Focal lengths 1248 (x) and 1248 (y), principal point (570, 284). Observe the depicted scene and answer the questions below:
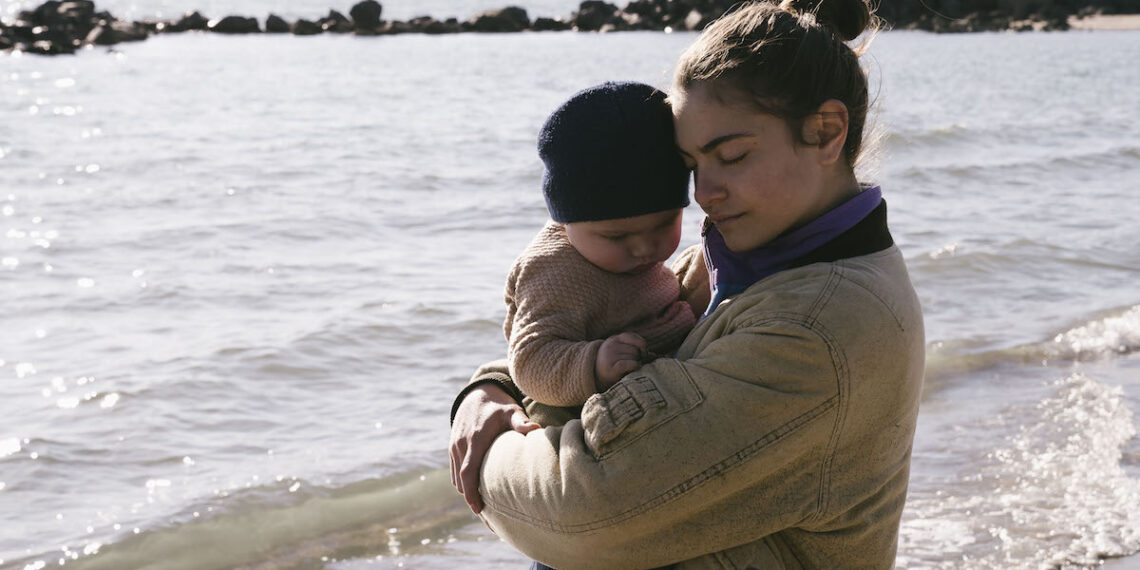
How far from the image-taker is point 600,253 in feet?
7.29

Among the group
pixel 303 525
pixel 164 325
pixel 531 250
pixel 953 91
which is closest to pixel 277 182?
pixel 164 325

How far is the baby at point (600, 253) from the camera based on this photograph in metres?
2.11

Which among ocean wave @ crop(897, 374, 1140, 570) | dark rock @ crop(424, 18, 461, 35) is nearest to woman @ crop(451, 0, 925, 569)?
ocean wave @ crop(897, 374, 1140, 570)

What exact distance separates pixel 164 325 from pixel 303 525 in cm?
299

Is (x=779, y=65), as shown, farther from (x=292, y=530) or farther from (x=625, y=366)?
(x=292, y=530)

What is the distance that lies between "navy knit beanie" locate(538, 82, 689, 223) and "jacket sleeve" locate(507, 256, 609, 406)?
13 cm

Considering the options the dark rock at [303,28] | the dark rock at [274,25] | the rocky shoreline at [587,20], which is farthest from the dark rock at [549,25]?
the dark rock at [274,25]

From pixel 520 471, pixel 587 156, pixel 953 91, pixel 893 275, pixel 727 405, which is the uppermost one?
pixel 587 156

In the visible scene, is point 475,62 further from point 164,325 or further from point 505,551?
point 505,551

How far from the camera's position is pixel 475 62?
2784cm

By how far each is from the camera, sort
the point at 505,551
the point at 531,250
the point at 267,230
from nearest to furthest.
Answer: the point at 531,250 → the point at 505,551 → the point at 267,230

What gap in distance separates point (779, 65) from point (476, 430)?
803mm

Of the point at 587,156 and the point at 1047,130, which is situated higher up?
the point at 587,156

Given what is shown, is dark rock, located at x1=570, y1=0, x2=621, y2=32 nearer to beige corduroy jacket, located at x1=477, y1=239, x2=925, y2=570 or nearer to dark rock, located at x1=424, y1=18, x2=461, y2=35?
dark rock, located at x1=424, y1=18, x2=461, y2=35
